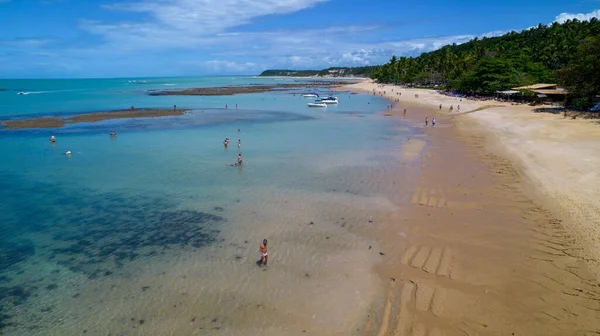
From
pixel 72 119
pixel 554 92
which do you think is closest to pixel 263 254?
pixel 554 92

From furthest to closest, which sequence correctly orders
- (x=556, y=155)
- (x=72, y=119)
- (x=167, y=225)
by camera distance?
(x=72, y=119) → (x=556, y=155) → (x=167, y=225)

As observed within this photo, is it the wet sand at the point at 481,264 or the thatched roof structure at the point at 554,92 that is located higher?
the thatched roof structure at the point at 554,92

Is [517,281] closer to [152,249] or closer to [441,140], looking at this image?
[152,249]

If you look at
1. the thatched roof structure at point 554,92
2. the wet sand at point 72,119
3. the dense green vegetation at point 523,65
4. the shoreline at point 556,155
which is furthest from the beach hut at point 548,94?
the wet sand at point 72,119

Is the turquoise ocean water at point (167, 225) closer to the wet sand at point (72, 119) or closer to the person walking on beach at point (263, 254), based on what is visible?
the person walking on beach at point (263, 254)

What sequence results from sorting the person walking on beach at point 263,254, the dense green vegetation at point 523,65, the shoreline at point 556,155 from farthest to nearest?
Answer: the dense green vegetation at point 523,65
the shoreline at point 556,155
the person walking on beach at point 263,254

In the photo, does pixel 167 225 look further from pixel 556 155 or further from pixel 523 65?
pixel 523 65

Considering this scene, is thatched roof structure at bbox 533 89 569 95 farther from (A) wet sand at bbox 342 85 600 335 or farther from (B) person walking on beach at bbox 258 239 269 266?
(B) person walking on beach at bbox 258 239 269 266

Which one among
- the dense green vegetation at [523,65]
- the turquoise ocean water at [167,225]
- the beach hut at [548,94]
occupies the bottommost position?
the turquoise ocean water at [167,225]
